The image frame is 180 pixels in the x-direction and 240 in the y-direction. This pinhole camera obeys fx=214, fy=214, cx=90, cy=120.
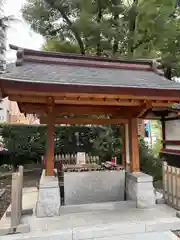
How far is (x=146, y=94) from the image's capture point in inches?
152

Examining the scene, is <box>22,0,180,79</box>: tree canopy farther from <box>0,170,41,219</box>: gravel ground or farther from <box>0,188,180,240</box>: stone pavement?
<box>0,188,180,240</box>: stone pavement

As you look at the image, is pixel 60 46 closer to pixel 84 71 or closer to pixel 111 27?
pixel 111 27

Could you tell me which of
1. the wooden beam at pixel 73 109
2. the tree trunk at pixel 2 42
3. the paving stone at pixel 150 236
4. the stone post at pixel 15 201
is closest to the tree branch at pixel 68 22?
the tree trunk at pixel 2 42

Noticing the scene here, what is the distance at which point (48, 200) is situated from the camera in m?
4.14

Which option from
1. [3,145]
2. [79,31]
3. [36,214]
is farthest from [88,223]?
[79,31]

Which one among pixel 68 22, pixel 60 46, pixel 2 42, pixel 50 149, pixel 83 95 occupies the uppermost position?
pixel 68 22

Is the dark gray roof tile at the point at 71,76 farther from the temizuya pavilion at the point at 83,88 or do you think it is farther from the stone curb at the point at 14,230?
the stone curb at the point at 14,230

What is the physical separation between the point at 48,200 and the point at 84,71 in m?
2.81

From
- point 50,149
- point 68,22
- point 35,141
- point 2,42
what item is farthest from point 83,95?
point 68,22

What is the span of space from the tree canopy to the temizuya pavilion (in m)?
3.52

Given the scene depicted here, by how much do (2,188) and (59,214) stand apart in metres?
3.28

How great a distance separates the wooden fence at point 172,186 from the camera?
421 centimetres

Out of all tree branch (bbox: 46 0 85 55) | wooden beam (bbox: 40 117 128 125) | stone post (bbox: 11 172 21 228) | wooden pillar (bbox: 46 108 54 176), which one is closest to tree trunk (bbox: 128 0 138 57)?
tree branch (bbox: 46 0 85 55)

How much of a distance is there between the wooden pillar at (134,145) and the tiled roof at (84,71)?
1.05m
